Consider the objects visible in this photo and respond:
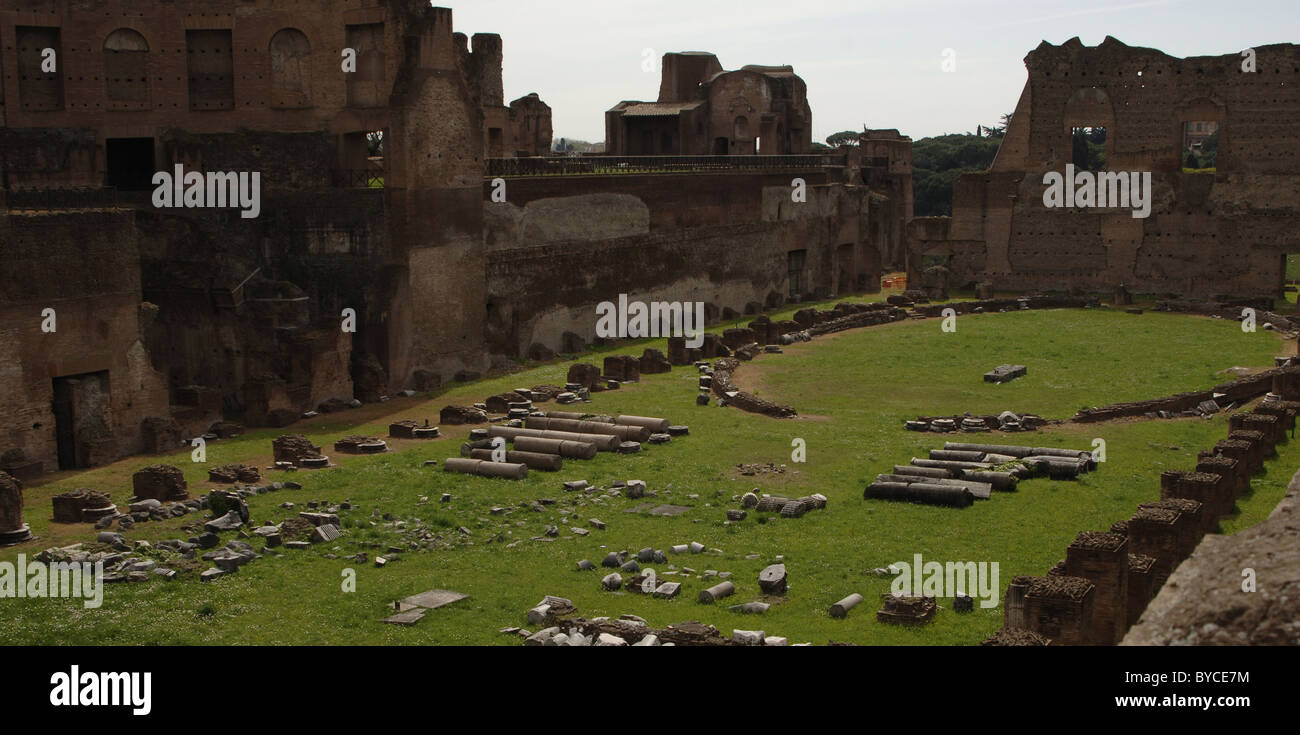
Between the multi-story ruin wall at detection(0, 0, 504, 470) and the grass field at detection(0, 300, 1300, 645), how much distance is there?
1640 millimetres

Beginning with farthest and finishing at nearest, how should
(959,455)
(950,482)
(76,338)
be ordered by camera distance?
(76,338) < (959,455) < (950,482)

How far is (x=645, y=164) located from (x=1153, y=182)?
54.9ft

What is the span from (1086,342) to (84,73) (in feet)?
78.3

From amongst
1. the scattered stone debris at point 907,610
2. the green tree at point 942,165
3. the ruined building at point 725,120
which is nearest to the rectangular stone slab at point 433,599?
the scattered stone debris at point 907,610

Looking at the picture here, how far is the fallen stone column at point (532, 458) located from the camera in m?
20.5

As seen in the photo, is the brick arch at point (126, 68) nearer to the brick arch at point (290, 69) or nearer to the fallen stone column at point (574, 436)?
the brick arch at point (290, 69)

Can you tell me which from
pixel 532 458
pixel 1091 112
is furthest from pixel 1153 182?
pixel 532 458

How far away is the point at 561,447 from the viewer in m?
21.2

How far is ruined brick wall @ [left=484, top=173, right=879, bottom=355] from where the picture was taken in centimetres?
3153

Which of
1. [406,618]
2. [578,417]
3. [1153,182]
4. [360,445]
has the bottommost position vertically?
[406,618]

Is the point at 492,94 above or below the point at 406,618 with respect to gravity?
above

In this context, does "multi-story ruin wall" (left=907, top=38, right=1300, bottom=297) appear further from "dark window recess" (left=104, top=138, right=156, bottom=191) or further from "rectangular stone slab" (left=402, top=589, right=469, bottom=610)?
"rectangular stone slab" (left=402, top=589, right=469, bottom=610)

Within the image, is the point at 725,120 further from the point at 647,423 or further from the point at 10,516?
the point at 10,516

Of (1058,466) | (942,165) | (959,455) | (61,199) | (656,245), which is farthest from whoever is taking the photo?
(942,165)
